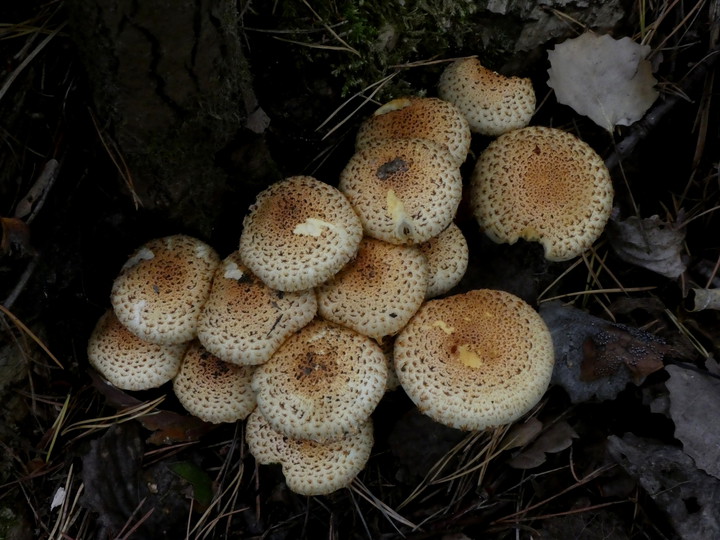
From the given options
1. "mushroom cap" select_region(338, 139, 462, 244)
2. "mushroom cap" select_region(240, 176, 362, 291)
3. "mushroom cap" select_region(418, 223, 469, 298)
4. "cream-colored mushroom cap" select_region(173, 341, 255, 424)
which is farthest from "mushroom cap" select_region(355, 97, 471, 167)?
"cream-colored mushroom cap" select_region(173, 341, 255, 424)

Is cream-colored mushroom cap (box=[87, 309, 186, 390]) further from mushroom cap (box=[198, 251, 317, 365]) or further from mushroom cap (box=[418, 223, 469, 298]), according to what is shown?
mushroom cap (box=[418, 223, 469, 298])

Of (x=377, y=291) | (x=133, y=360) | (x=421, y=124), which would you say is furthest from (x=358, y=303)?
(x=133, y=360)

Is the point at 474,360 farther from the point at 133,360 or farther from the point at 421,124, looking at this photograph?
the point at 133,360

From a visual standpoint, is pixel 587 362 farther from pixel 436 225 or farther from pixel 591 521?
pixel 436 225

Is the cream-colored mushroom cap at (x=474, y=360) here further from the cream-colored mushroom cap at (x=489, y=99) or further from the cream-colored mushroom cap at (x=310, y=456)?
the cream-colored mushroom cap at (x=489, y=99)

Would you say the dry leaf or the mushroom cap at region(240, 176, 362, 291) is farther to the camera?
the dry leaf

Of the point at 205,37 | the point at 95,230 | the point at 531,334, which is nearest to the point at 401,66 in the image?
the point at 205,37
